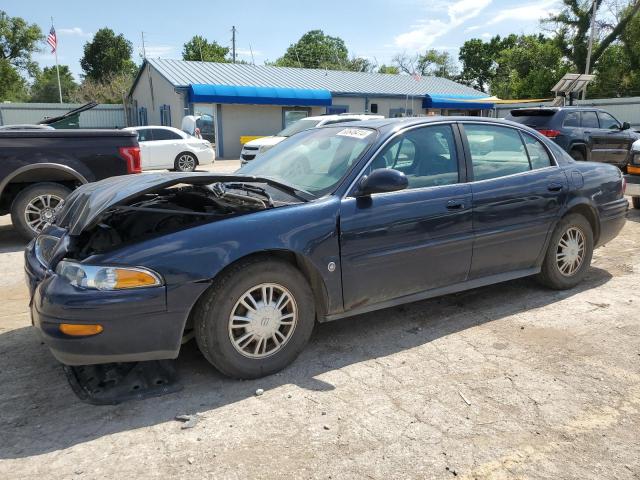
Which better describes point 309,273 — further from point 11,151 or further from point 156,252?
point 11,151

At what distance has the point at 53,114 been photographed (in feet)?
108

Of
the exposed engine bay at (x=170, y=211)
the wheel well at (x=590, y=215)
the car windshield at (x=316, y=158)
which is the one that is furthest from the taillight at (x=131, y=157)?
the wheel well at (x=590, y=215)

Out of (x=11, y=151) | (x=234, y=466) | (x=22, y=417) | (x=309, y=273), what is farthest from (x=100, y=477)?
(x=11, y=151)

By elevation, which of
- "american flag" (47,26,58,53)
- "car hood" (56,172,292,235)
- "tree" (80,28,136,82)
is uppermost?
"tree" (80,28,136,82)

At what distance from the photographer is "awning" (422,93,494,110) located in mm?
30844

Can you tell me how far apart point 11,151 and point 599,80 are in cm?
4351

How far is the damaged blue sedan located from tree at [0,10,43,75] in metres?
61.4

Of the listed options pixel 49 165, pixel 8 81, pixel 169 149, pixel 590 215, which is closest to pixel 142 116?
pixel 169 149

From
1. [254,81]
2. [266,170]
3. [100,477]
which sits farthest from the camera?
[254,81]

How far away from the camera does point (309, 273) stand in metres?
3.38

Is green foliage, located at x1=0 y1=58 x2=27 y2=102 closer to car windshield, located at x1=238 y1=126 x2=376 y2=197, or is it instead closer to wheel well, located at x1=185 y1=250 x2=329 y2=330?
car windshield, located at x1=238 y1=126 x2=376 y2=197

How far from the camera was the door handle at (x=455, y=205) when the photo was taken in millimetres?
3893

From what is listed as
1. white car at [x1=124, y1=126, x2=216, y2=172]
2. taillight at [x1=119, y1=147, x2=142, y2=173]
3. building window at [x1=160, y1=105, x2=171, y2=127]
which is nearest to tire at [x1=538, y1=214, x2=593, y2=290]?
taillight at [x1=119, y1=147, x2=142, y2=173]

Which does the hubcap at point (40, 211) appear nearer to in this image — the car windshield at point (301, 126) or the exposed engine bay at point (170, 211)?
the exposed engine bay at point (170, 211)
